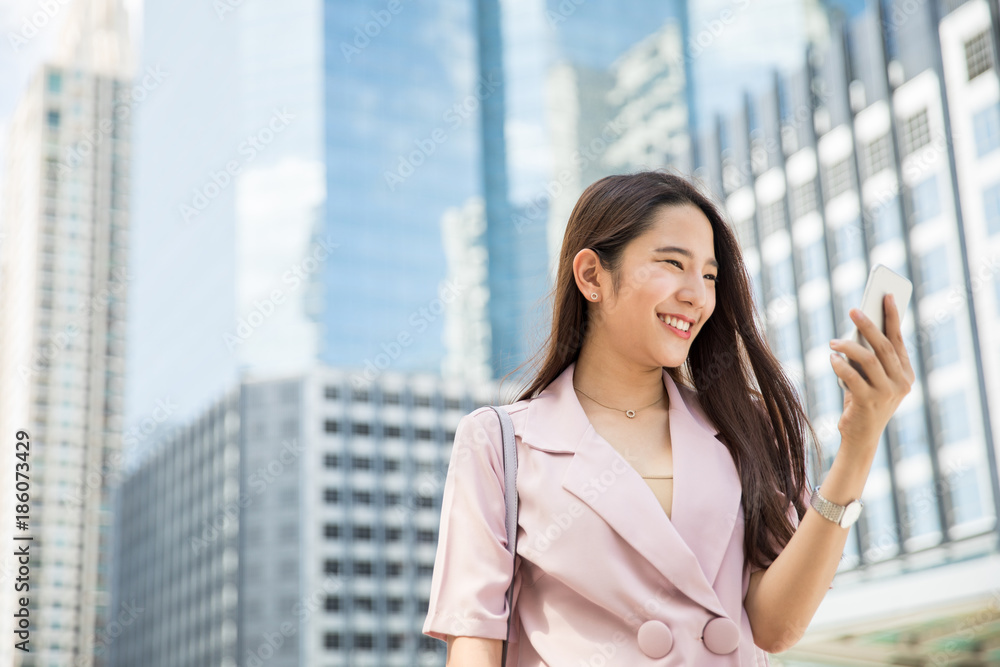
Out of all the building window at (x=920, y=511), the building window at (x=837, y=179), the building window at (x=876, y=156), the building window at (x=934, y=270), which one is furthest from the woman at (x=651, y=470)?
the building window at (x=837, y=179)

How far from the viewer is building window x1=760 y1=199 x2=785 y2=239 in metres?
44.3

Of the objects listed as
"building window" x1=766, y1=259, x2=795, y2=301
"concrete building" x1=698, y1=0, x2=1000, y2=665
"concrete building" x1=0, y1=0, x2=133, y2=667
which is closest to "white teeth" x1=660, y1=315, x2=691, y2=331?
"concrete building" x1=698, y1=0, x2=1000, y2=665

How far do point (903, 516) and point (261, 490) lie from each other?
157ft

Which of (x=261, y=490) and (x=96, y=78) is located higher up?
(x=96, y=78)

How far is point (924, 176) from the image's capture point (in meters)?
38.0

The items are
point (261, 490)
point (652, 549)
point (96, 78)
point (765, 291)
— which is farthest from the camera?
point (96, 78)

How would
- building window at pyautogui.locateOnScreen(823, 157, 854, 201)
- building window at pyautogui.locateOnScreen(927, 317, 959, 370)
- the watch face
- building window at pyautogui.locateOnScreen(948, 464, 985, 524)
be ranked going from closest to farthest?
the watch face, building window at pyautogui.locateOnScreen(948, 464, 985, 524), building window at pyautogui.locateOnScreen(927, 317, 959, 370), building window at pyautogui.locateOnScreen(823, 157, 854, 201)

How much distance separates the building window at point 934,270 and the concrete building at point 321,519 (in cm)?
3864

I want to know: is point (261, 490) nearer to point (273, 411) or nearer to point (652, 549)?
point (273, 411)

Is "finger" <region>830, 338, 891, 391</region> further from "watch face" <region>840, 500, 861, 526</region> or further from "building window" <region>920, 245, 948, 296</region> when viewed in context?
"building window" <region>920, 245, 948, 296</region>

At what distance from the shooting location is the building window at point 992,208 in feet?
115

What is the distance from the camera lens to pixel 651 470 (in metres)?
2.01

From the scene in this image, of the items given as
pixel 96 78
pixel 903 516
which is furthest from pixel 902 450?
pixel 96 78

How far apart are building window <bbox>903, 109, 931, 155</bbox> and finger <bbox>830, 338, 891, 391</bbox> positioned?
39.6 m
